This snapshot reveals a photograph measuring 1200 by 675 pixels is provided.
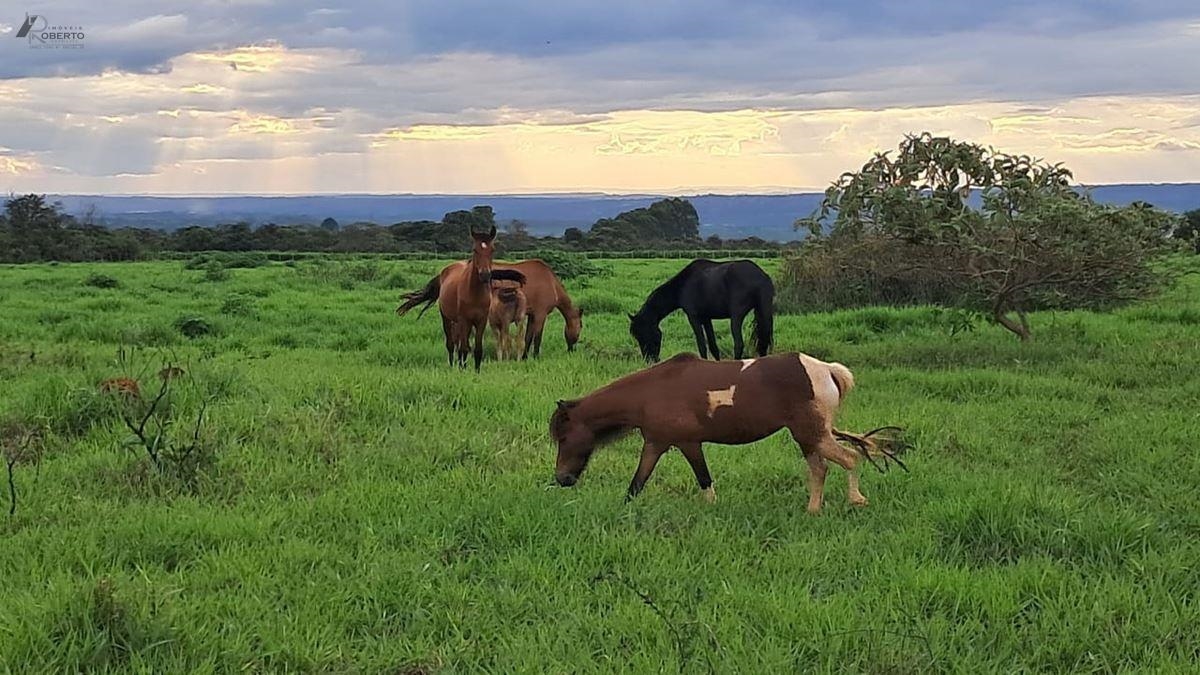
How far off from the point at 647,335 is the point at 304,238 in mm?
45505

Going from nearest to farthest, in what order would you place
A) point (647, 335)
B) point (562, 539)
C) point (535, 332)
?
point (562, 539) → point (647, 335) → point (535, 332)

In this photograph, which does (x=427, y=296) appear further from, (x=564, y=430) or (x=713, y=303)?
(x=564, y=430)

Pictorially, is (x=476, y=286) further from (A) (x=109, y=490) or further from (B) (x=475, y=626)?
(B) (x=475, y=626)

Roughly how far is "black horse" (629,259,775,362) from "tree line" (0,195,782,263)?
76.7 ft

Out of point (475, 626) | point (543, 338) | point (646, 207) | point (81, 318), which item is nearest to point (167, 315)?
point (81, 318)

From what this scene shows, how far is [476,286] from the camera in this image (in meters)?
12.4

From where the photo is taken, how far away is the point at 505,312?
1375 cm

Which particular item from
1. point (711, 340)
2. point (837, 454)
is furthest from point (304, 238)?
point (837, 454)

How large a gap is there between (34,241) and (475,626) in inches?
1732

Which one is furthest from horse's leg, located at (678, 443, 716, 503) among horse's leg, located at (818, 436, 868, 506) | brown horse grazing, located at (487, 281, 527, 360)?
brown horse grazing, located at (487, 281, 527, 360)

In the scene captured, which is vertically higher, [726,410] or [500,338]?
[726,410]

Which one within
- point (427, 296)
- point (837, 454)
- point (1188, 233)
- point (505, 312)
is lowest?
point (837, 454)

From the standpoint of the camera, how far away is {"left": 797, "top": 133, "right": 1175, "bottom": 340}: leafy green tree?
40.3 ft

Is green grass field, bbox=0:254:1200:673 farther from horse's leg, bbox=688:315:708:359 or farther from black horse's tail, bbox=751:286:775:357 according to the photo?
horse's leg, bbox=688:315:708:359
